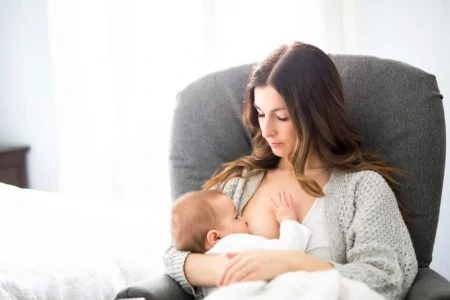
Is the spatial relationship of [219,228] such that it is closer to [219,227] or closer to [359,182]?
[219,227]

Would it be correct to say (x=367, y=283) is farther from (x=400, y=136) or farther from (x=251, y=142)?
(x=251, y=142)

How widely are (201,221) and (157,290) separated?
0.19 m

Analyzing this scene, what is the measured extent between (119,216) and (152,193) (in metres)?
0.99

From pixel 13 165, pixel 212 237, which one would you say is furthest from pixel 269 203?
pixel 13 165

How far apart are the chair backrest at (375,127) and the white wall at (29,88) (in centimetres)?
175

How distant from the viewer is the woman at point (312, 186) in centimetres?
139

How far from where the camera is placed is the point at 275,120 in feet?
5.22

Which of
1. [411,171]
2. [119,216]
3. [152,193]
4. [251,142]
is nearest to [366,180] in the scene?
[411,171]

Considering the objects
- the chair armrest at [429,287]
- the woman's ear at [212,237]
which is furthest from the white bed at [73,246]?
the chair armrest at [429,287]

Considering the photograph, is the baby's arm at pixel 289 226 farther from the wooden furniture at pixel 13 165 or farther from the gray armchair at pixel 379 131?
the wooden furniture at pixel 13 165

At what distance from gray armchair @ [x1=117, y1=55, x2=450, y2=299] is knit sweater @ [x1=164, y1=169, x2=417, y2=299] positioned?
0.25 ft

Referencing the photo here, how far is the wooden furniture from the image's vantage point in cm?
341

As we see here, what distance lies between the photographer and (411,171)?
165cm

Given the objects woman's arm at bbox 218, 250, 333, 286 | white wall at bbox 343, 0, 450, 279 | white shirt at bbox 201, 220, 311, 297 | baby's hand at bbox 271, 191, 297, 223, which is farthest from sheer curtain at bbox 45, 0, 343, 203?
woman's arm at bbox 218, 250, 333, 286
